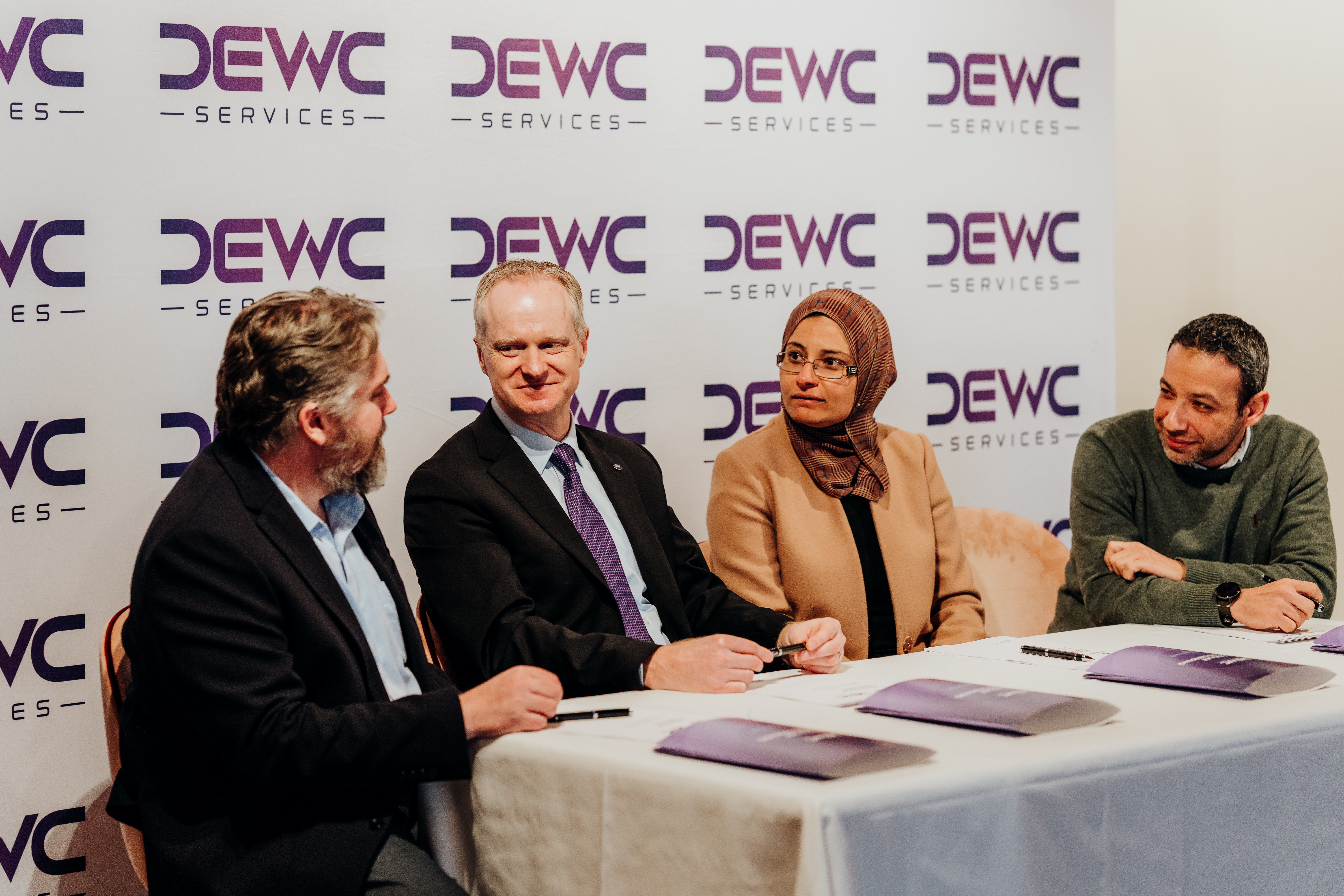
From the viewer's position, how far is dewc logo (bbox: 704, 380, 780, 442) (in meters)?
3.73

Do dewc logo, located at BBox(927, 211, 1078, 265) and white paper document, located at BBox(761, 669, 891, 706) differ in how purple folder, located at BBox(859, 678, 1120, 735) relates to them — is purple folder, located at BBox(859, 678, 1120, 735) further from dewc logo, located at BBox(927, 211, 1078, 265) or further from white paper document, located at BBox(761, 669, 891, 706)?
dewc logo, located at BBox(927, 211, 1078, 265)

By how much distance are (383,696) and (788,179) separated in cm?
222

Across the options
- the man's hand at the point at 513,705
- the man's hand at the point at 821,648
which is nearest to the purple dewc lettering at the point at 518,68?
the man's hand at the point at 821,648

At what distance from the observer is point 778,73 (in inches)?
148

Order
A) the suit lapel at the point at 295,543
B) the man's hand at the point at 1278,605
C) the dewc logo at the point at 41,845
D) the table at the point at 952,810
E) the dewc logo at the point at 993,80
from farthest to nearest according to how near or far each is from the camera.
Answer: the dewc logo at the point at 993,80 < the dewc logo at the point at 41,845 < the man's hand at the point at 1278,605 < the suit lapel at the point at 295,543 < the table at the point at 952,810

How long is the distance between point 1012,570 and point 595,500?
1349 millimetres

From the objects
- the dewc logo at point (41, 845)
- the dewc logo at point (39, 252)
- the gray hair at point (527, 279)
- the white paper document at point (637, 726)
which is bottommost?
the dewc logo at point (41, 845)

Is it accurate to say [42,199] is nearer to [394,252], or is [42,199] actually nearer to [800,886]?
[394,252]

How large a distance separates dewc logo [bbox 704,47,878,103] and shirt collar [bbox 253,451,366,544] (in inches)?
75.9

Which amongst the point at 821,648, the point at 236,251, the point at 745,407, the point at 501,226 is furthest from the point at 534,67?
the point at 821,648

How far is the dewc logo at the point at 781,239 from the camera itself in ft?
12.2

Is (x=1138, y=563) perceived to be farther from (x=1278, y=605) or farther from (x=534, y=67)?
(x=534, y=67)

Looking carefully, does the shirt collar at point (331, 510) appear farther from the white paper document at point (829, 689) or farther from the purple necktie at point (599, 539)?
the white paper document at point (829, 689)

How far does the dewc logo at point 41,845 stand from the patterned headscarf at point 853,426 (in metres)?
1.92
